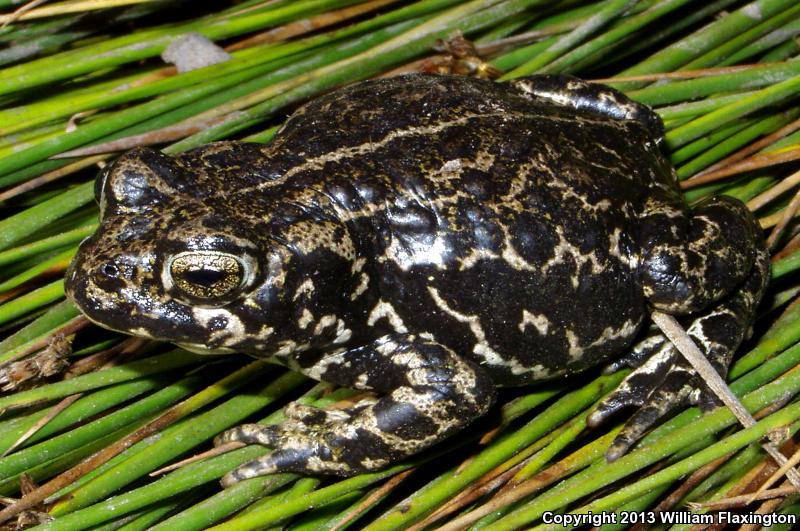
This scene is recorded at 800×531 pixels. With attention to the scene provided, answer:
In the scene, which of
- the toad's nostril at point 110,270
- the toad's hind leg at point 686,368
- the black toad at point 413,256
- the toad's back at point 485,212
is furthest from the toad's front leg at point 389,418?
the toad's nostril at point 110,270

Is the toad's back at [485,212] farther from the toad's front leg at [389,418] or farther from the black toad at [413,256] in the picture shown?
the toad's front leg at [389,418]

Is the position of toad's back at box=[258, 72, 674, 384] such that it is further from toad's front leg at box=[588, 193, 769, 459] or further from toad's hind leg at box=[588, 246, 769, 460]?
toad's hind leg at box=[588, 246, 769, 460]

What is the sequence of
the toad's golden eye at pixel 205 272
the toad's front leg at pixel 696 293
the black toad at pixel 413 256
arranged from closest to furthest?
the toad's golden eye at pixel 205 272, the black toad at pixel 413 256, the toad's front leg at pixel 696 293

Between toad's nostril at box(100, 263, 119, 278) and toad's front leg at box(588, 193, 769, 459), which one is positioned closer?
toad's nostril at box(100, 263, 119, 278)

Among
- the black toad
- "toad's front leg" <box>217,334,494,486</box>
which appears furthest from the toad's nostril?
"toad's front leg" <box>217,334,494,486</box>

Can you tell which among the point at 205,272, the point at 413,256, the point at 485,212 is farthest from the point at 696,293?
the point at 205,272

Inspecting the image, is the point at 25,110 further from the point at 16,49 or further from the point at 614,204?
the point at 614,204

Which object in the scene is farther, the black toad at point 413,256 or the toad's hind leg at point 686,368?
the toad's hind leg at point 686,368
